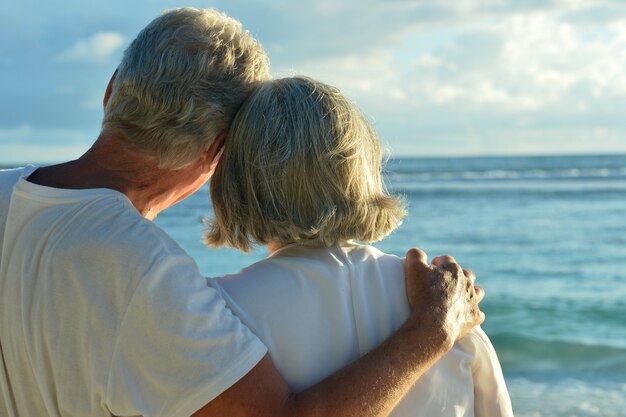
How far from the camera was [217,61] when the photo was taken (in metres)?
2.01

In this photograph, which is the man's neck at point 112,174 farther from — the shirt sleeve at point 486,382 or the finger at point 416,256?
the shirt sleeve at point 486,382

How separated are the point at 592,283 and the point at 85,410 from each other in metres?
10.2

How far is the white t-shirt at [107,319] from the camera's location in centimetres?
167

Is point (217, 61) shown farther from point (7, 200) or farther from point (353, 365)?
point (353, 365)

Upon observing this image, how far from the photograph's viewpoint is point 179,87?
76.7 inches

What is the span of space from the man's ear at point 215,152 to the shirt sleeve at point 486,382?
759 mm

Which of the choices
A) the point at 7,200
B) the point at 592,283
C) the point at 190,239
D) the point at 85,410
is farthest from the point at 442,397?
the point at 190,239

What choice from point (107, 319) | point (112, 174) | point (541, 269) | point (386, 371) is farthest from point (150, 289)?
point (541, 269)

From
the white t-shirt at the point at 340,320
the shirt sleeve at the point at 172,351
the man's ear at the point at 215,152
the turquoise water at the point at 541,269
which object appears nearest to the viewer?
the shirt sleeve at the point at 172,351

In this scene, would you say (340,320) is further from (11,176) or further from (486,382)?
(11,176)

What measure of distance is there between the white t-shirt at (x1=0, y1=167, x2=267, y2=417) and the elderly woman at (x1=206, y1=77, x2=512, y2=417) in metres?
0.15

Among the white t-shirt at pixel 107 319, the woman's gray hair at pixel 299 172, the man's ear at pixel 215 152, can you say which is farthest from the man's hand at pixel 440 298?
the man's ear at pixel 215 152

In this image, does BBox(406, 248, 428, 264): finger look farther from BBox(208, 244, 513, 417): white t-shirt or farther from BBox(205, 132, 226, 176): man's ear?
BBox(205, 132, 226, 176): man's ear

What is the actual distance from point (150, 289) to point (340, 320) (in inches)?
17.5
